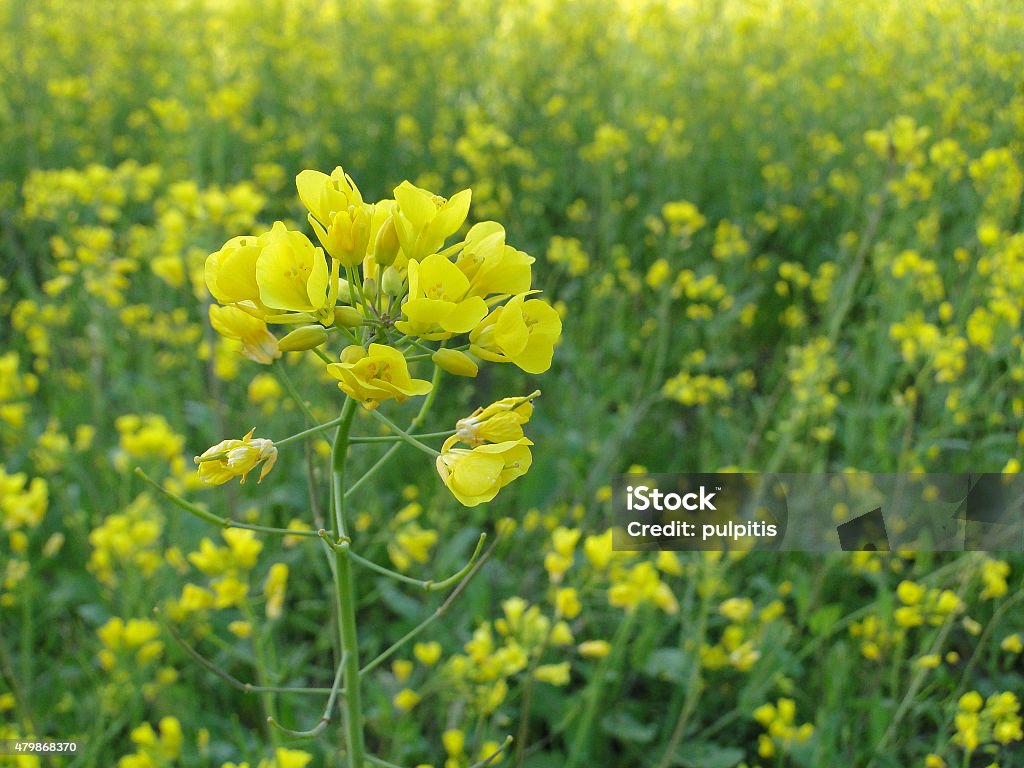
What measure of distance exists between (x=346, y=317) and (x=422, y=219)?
0.42ft

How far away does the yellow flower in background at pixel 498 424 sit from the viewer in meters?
0.81

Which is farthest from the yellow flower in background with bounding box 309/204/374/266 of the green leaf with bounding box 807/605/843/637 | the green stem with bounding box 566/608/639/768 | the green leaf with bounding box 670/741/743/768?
the green leaf with bounding box 807/605/843/637

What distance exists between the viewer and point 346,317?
77 cm

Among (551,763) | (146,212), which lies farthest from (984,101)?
(146,212)

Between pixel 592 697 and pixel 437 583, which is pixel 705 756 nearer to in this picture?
pixel 592 697

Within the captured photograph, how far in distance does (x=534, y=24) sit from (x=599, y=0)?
41 cm

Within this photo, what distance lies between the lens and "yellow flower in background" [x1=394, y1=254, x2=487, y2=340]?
737 millimetres

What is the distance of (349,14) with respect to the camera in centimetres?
540

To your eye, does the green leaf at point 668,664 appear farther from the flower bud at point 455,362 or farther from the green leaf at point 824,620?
the flower bud at point 455,362

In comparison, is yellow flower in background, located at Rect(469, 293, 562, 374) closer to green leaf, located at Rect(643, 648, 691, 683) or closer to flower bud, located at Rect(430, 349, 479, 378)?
flower bud, located at Rect(430, 349, 479, 378)

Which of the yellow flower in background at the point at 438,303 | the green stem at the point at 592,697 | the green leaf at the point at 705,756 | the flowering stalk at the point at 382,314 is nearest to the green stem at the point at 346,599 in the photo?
the flowering stalk at the point at 382,314

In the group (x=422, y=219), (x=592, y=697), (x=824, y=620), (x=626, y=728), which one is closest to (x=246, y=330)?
(x=422, y=219)

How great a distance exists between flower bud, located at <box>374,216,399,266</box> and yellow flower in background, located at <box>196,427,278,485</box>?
8.1 inches

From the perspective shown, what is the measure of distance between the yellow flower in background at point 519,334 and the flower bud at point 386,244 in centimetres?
11
